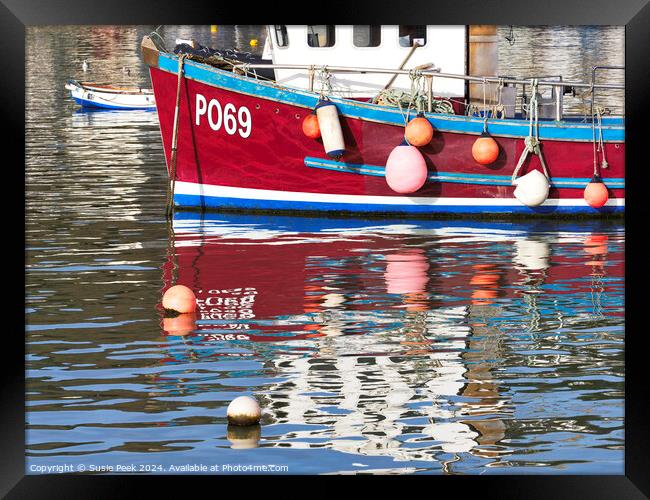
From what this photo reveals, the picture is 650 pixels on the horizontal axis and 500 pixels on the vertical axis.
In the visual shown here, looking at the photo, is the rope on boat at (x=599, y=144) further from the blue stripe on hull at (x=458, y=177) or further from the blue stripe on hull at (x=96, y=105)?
the blue stripe on hull at (x=96, y=105)

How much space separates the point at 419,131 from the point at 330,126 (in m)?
1.10

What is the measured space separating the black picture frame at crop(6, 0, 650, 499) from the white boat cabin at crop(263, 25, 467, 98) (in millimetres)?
13221

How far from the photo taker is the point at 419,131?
16.9 metres

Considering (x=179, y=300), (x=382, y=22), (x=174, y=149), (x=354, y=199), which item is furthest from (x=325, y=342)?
(x=174, y=149)

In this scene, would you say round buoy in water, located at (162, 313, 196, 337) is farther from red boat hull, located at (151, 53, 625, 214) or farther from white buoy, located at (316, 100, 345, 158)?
red boat hull, located at (151, 53, 625, 214)

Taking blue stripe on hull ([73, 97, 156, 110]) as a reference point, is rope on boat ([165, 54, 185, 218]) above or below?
below

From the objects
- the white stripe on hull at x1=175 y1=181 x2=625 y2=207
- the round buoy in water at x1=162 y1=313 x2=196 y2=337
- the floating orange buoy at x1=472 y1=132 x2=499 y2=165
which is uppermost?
the floating orange buoy at x1=472 y1=132 x2=499 y2=165

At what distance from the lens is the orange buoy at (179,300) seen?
11.3 meters

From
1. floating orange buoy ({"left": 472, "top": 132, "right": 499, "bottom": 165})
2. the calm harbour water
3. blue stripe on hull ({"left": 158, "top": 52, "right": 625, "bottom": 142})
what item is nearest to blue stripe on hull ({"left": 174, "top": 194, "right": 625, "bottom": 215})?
the calm harbour water

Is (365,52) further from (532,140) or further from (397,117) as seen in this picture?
(532,140)

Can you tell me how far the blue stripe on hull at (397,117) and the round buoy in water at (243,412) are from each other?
32.7 feet

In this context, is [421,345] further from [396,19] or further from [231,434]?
[396,19]

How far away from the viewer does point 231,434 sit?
7.54m

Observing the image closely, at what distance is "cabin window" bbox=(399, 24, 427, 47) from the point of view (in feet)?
61.0
